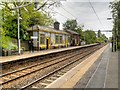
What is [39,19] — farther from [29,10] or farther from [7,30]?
[7,30]

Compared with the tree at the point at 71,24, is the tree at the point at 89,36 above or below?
below

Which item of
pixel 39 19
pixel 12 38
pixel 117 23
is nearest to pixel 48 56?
pixel 12 38

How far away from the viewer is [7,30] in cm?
3988

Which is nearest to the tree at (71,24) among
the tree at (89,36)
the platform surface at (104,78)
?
the tree at (89,36)

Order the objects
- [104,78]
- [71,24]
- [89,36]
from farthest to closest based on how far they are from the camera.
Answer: [71,24] → [89,36] → [104,78]

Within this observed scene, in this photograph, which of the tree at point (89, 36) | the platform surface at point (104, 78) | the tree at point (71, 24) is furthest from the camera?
the tree at point (71, 24)

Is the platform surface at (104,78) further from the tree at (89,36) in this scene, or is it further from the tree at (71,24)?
the tree at (71,24)

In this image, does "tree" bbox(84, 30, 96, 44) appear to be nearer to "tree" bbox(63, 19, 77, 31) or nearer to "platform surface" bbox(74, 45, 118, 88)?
"tree" bbox(63, 19, 77, 31)

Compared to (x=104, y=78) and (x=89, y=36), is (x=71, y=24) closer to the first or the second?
(x=89, y=36)

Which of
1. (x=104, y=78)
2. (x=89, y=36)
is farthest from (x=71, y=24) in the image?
(x=104, y=78)

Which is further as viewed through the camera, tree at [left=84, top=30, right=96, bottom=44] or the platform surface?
tree at [left=84, top=30, right=96, bottom=44]

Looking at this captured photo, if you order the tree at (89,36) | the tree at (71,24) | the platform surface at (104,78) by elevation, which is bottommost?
the platform surface at (104,78)

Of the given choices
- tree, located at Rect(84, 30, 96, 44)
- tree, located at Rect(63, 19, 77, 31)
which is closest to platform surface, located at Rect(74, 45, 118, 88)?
tree, located at Rect(84, 30, 96, 44)

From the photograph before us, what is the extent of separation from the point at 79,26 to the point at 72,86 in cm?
10486
